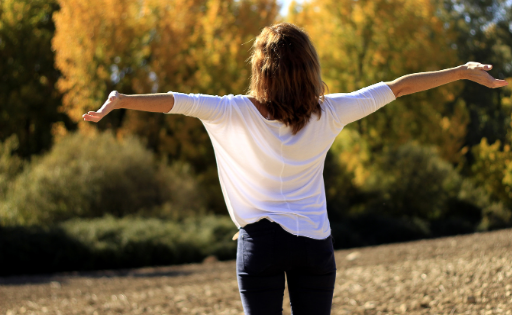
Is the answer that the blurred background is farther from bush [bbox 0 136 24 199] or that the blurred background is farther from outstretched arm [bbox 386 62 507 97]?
outstretched arm [bbox 386 62 507 97]

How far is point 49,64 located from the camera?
23375 millimetres

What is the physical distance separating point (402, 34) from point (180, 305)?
56.9 ft

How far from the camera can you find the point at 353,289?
6.45 m

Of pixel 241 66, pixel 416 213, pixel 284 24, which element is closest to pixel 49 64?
pixel 241 66

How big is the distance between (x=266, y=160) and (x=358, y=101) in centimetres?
47

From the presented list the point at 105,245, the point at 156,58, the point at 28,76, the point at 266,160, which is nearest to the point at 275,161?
the point at 266,160

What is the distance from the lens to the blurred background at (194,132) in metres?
13.6

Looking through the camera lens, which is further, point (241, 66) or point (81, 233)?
point (241, 66)

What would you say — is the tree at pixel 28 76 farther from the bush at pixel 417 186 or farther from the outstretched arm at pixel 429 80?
the outstretched arm at pixel 429 80

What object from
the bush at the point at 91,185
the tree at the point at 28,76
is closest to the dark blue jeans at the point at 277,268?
the bush at the point at 91,185

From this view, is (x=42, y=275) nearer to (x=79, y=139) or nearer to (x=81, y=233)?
(x=81, y=233)

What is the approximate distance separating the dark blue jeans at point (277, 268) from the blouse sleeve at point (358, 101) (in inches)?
20.1

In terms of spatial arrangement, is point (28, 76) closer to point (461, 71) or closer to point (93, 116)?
point (93, 116)

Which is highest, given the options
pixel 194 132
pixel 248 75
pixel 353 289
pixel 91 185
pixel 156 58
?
pixel 156 58
